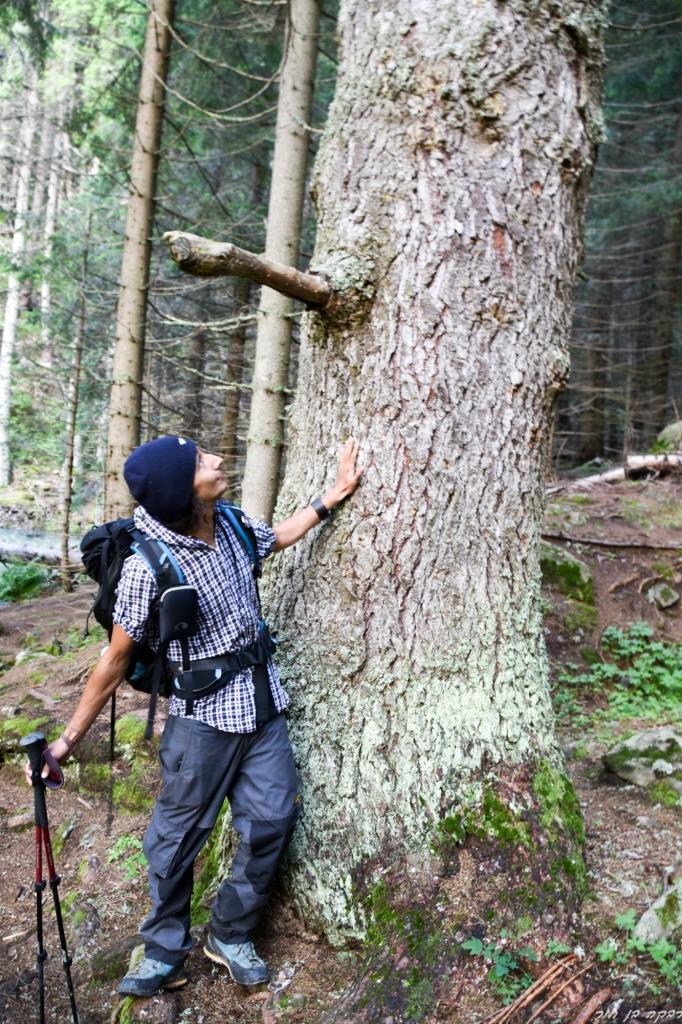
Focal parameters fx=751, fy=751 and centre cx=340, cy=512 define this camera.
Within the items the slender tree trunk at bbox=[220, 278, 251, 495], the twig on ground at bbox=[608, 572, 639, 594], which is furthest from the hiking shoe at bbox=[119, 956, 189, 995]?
the slender tree trunk at bbox=[220, 278, 251, 495]

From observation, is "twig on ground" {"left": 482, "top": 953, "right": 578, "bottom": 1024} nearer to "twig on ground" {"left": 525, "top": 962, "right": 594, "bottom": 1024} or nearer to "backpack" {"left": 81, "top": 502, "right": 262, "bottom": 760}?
"twig on ground" {"left": 525, "top": 962, "right": 594, "bottom": 1024}

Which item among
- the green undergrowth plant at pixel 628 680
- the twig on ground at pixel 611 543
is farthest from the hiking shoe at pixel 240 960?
the twig on ground at pixel 611 543

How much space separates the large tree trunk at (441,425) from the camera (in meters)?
3.10

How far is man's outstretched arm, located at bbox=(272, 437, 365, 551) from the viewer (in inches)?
128

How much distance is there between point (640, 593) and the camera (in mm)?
7176

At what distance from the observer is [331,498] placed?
3.28m

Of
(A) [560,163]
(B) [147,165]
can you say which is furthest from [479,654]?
(B) [147,165]

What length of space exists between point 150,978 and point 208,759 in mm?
913

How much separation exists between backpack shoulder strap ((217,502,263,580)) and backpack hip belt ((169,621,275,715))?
44 centimetres

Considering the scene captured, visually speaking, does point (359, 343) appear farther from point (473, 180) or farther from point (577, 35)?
point (577, 35)

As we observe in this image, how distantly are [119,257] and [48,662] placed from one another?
454 inches

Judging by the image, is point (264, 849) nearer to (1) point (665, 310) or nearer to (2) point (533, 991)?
(2) point (533, 991)

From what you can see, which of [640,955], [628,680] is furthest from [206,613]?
[628,680]

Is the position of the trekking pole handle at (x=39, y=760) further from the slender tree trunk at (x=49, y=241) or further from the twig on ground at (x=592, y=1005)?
the slender tree trunk at (x=49, y=241)
